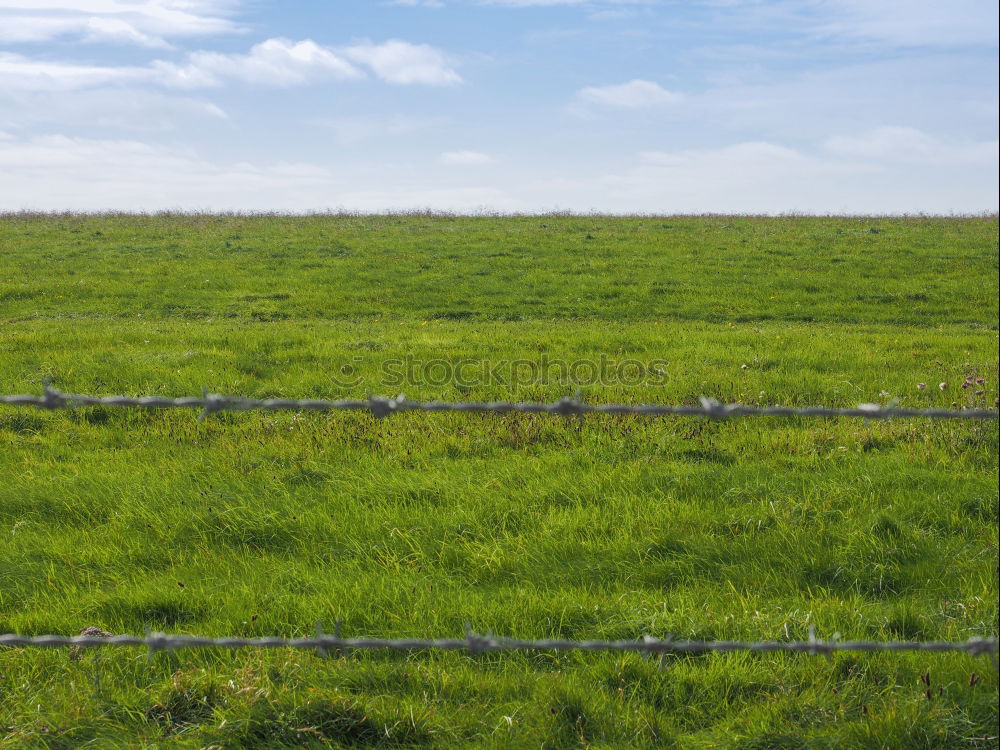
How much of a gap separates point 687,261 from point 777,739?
21926 millimetres

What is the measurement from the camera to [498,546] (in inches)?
180

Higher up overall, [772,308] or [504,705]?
[772,308]

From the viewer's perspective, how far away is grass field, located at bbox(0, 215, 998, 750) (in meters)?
3.15

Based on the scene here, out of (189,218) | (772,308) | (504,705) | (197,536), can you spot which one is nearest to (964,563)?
(504,705)

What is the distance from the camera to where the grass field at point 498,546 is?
3.15 metres

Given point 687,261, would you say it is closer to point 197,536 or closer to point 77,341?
point 77,341

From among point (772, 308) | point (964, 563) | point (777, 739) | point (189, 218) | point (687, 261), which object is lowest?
point (777, 739)

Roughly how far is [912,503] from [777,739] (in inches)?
106

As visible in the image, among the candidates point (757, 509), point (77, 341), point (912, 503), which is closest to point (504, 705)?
point (757, 509)

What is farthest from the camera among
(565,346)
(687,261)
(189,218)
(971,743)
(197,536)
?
(189,218)

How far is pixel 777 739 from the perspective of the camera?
300 centimetres

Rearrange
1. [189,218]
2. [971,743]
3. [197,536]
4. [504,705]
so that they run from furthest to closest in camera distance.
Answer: [189,218] → [197,536] → [504,705] → [971,743]

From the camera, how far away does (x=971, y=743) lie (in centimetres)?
292

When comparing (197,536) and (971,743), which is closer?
(971,743)
